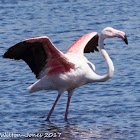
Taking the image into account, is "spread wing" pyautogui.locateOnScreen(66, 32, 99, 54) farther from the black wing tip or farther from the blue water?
the blue water

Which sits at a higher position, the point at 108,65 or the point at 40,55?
the point at 40,55

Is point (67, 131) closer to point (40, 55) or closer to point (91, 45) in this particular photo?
point (40, 55)

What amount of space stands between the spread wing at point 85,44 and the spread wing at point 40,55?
2.17 feet

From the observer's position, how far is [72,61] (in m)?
9.74

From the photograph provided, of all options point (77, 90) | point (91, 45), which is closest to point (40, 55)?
point (91, 45)

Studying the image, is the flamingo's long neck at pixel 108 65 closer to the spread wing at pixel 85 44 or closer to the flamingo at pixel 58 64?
the flamingo at pixel 58 64

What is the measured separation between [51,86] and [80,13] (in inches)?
352

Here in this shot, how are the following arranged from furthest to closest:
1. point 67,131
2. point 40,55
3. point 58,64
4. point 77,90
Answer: point 77,90 → point 58,64 → point 40,55 → point 67,131

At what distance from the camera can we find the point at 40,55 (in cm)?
971

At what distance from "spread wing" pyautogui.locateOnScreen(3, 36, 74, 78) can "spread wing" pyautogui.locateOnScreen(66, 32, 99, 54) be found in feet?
2.17

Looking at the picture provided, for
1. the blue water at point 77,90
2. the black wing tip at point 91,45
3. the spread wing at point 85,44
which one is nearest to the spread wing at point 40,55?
the spread wing at point 85,44

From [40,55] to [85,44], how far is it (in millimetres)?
1189

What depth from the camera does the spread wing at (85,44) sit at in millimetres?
10413

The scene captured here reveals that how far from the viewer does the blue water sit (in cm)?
942
